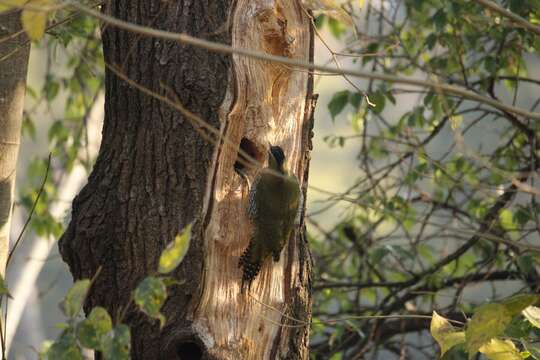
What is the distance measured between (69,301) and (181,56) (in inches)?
47.5

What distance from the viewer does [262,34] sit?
2.99 metres

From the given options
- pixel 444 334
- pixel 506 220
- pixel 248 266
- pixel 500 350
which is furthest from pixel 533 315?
pixel 506 220

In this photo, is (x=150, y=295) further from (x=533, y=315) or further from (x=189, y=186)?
(x=533, y=315)

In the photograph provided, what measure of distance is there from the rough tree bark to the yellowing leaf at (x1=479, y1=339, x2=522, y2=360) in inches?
30.7

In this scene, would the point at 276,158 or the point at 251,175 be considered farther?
the point at 251,175

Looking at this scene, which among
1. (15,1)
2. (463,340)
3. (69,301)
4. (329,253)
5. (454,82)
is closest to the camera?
(15,1)

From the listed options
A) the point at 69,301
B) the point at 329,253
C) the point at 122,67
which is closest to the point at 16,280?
the point at 329,253

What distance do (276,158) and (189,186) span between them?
0.37 m

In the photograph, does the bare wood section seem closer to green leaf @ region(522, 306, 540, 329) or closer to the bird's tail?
the bird's tail

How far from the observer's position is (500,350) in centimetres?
235

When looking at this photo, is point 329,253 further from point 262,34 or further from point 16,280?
point 262,34

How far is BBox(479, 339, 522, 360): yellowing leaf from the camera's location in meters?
2.34

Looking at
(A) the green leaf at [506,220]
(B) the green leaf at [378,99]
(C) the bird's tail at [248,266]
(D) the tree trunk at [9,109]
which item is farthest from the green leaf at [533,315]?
(A) the green leaf at [506,220]

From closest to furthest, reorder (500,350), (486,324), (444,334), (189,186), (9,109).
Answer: (486,324), (500,350), (444,334), (189,186), (9,109)
